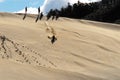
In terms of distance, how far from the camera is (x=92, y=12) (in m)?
58.8

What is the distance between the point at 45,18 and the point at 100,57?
419 centimetres

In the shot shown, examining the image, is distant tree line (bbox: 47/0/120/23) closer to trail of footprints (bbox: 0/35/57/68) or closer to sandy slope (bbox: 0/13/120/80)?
sandy slope (bbox: 0/13/120/80)

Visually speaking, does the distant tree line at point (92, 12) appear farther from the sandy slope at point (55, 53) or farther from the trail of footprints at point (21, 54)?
the trail of footprints at point (21, 54)

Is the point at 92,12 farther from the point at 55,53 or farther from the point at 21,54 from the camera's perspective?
the point at 21,54

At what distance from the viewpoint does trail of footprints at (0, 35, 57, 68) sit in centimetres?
966

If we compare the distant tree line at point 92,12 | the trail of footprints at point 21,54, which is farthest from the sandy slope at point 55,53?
the distant tree line at point 92,12

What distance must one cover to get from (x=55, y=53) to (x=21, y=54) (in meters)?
1.17

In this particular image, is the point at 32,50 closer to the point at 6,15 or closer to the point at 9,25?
the point at 9,25

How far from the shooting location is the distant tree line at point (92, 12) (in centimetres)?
4967

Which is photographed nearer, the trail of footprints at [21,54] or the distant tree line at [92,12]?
the trail of footprints at [21,54]

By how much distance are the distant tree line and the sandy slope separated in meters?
32.1

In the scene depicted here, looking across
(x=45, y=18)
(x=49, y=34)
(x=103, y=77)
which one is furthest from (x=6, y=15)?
(x=103, y=77)

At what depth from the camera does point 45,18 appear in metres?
15.3

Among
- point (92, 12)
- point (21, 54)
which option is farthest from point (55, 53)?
point (92, 12)
